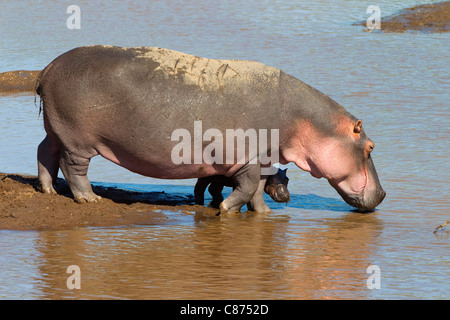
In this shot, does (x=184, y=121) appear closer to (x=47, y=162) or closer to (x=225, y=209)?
(x=225, y=209)

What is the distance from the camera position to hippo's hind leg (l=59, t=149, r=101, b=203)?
8273mm

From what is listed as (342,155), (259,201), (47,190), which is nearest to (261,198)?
(259,201)

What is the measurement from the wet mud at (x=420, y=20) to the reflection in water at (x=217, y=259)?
11.0 m

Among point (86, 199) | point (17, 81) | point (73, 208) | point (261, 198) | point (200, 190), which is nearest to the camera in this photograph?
point (73, 208)

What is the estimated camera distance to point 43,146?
8625 millimetres

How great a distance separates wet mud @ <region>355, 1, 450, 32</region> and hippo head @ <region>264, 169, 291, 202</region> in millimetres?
10544

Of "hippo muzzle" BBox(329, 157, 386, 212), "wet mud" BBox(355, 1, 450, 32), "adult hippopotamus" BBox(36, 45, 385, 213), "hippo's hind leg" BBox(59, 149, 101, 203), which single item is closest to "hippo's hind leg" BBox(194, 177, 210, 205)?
"adult hippopotamus" BBox(36, 45, 385, 213)

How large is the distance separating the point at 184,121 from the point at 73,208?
4.57 ft

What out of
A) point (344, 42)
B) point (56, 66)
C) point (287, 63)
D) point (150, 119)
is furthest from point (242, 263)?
point (344, 42)

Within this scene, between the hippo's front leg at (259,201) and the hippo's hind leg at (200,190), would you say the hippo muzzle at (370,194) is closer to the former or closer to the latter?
the hippo's front leg at (259,201)

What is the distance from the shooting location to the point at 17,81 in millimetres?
14461

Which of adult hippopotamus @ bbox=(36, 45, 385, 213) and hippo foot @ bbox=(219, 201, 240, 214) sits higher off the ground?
adult hippopotamus @ bbox=(36, 45, 385, 213)

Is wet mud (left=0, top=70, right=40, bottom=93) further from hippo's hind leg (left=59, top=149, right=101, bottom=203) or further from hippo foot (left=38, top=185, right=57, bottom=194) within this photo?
hippo's hind leg (left=59, top=149, right=101, bottom=203)

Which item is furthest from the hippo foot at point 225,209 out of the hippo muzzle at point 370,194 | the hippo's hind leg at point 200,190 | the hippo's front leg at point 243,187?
the hippo muzzle at point 370,194
